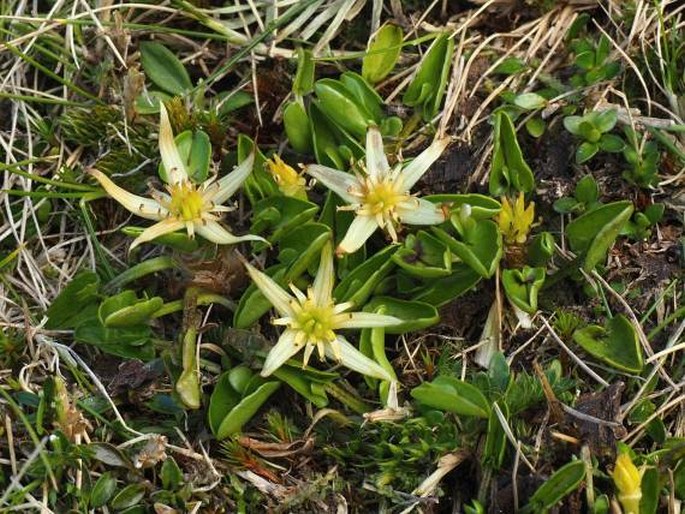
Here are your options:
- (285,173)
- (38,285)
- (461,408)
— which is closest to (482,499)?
(461,408)

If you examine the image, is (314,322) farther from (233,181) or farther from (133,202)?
(133,202)

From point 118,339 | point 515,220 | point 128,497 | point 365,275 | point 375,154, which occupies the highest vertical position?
point 375,154

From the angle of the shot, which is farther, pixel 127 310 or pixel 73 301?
pixel 73 301

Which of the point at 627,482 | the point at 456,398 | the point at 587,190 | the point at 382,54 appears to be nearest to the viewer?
the point at 627,482

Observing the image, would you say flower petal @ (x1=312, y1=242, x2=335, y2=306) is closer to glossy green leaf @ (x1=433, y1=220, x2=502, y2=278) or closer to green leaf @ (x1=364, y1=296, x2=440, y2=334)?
Result: green leaf @ (x1=364, y1=296, x2=440, y2=334)

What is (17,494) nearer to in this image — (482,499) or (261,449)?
(261,449)

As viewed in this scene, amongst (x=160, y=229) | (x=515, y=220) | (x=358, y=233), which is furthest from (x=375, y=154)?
(x=160, y=229)

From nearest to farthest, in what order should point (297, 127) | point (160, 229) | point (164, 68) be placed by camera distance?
point (160, 229), point (297, 127), point (164, 68)
